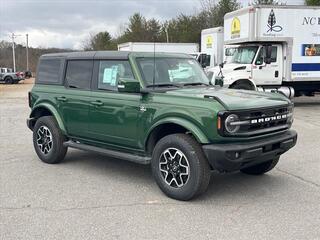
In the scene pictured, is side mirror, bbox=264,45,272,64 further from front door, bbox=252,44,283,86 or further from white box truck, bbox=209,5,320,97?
front door, bbox=252,44,283,86

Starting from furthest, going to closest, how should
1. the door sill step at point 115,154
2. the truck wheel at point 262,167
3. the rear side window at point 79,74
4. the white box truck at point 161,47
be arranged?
the white box truck at point 161,47 < the rear side window at point 79,74 < the truck wheel at point 262,167 < the door sill step at point 115,154

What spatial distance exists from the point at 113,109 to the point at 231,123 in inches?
74.4

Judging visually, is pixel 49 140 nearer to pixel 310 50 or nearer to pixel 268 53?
pixel 268 53

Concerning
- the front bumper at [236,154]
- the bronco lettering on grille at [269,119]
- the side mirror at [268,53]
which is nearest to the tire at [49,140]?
the front bumper at [236,154]

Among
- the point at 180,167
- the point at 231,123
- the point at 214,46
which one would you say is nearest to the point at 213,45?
the point at 214,46

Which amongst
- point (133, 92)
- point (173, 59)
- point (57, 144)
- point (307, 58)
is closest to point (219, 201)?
point (133, 92)

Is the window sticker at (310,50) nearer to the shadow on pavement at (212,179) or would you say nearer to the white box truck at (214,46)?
the white box truck at (214,46)

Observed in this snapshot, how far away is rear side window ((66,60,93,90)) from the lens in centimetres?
679

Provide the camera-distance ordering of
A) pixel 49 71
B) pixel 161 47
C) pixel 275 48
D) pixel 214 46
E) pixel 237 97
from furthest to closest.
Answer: pixel 161 47 → pixel 214 46 → pixel 275 48 → pixel 49 71 → pixel 237 97

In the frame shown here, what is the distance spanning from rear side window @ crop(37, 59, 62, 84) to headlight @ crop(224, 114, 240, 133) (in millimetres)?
3491

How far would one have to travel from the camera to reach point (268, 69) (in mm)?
16344

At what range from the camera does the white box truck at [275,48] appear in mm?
16016

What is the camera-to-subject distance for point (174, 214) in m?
4.86

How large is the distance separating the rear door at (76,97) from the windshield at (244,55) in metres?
10.3
